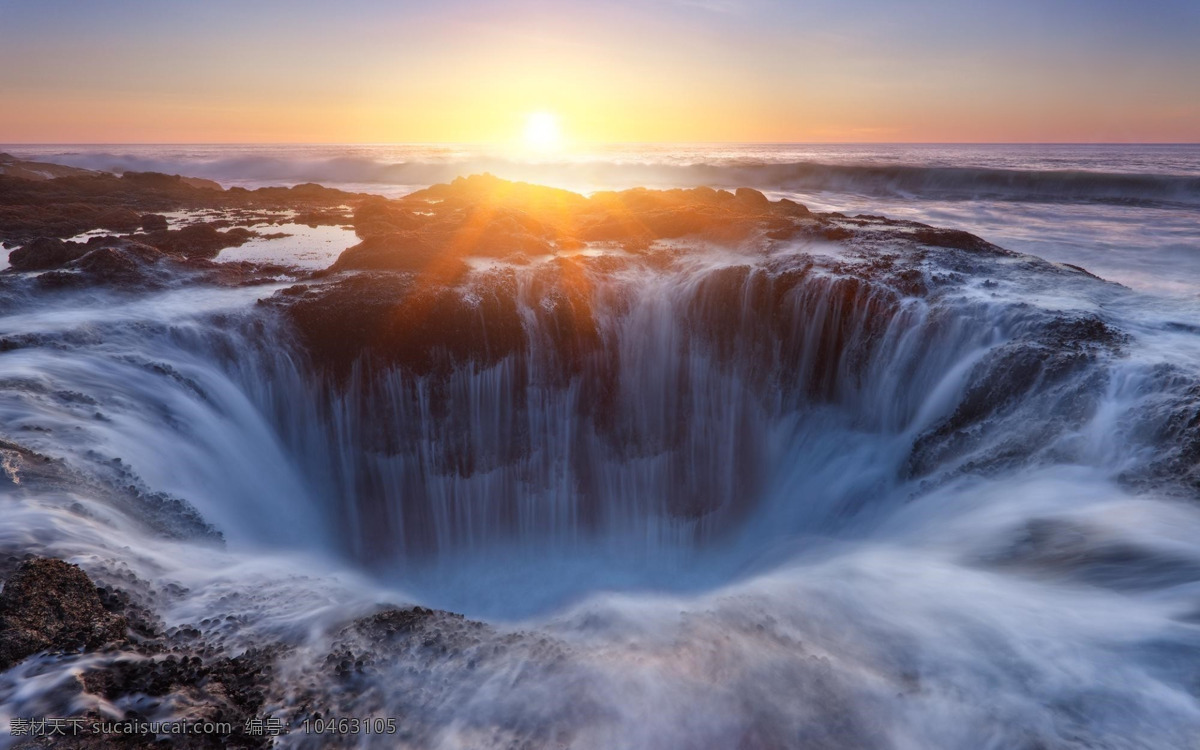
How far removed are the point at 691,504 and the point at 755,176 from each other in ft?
140

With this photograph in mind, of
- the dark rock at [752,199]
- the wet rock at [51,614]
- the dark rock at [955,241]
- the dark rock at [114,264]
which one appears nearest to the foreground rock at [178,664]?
the wet rock at [51,614]

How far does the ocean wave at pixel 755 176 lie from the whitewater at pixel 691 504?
3083 cm

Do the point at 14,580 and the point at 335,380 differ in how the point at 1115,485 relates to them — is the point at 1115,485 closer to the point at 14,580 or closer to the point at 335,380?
the point at 14,580

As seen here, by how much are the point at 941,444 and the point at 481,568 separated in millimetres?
6648

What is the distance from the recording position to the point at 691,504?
1013 centimetres

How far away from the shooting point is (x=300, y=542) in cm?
783

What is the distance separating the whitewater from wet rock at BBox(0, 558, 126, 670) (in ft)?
0.54

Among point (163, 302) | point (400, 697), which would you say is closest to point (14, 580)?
point (400, 697)

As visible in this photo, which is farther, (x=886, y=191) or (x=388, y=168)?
(x=388, y=168)

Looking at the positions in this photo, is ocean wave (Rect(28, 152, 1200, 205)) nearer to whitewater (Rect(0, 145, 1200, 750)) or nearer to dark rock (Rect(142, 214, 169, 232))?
dark rock (Rect(142, 214, 169, 232))

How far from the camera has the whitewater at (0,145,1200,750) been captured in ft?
14.4

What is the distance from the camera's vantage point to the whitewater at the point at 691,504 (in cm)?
438

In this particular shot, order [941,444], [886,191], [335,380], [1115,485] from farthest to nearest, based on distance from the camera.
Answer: [886,191] < [335,380] < [941,444] < [1115,485]

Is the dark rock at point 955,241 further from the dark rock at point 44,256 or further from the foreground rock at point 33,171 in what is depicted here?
the foreground rock at point 33,171
